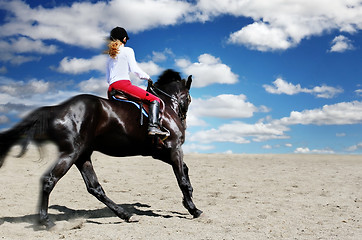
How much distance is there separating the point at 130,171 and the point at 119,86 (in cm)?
823

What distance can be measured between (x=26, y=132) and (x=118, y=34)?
2.35 m

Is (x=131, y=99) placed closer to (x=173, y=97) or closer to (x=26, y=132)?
(x=173, y=97)

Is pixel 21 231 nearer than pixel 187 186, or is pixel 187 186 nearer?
pixel 21 231

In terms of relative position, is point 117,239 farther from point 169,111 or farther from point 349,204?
point 349,204

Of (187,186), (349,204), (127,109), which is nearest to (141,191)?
(187,186)

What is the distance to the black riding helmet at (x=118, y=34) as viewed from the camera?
21.3 ft

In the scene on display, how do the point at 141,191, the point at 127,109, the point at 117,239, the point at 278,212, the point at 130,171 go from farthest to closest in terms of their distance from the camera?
the point at 130,171
the point at 141,191
the point at 278,212
the point at 127,109
the point at 117,239

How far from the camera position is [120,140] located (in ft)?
20.1

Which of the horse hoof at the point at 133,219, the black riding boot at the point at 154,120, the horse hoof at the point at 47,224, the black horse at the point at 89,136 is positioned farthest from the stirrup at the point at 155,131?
the horse hoof at the point at 47,224

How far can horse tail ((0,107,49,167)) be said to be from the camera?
5.82 m

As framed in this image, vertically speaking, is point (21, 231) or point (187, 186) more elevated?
point (187, 186)

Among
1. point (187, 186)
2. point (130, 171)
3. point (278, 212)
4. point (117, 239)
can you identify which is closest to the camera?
point (117, 239)

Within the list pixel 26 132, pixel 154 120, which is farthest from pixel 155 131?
pixel 26 132

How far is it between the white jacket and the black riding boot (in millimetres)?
574
